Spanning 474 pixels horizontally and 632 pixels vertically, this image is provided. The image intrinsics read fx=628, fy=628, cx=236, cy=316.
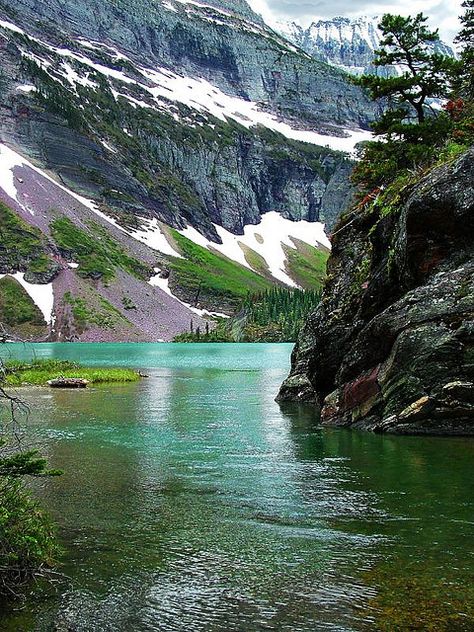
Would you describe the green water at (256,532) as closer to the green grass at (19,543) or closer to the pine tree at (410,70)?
the green grass at (19,543)

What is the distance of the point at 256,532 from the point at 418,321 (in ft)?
61.2

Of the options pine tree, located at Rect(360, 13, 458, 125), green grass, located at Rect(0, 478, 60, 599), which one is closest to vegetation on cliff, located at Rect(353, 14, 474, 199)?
pine tree, located at Rect(360, 13, 458, 125)

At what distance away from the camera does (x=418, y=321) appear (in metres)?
32.9

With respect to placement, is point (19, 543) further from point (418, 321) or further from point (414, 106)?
point (414, 106)

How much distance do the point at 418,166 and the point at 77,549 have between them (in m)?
34.2

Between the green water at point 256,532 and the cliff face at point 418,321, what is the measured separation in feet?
6.39

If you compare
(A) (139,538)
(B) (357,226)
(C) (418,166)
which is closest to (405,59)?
(C) (418,166)

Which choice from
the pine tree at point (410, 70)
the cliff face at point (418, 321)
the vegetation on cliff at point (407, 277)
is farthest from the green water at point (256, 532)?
the pine tree at point (410, 70)

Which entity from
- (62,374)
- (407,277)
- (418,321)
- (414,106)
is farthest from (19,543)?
(62,374)

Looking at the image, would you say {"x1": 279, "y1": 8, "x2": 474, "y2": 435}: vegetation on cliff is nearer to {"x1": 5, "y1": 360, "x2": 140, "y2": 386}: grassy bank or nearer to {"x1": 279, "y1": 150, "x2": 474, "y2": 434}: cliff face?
{"x1": 279, "y1": 150, "x2": 474, "y2": 434}: cliff face

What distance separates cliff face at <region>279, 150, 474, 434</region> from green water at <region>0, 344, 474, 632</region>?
1.95 meters

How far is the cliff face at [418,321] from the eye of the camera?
3136 cm

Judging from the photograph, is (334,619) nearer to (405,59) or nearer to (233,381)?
(405,59)

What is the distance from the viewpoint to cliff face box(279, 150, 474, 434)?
103 ft
